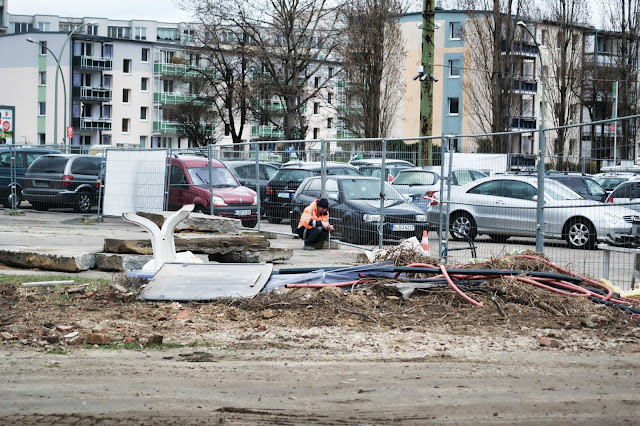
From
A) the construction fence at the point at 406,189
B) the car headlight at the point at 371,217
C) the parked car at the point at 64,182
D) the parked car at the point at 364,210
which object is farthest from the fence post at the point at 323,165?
the parked car at the point at 64,182

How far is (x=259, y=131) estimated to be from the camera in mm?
87375

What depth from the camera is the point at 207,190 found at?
21453 mm

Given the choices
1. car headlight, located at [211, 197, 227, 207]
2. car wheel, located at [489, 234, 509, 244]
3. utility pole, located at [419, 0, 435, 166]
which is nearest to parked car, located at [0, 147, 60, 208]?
car headlight, located at [211, 197, 227, 207]

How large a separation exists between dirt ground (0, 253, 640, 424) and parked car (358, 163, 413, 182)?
6147mm

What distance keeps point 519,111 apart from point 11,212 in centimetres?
3380

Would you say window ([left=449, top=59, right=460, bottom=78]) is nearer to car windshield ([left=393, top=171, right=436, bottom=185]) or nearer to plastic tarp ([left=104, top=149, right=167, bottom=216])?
plastic tarp ([left=104, top=149, right=167, bottom=216])

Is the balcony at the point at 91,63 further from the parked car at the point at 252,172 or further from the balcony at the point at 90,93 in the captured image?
the parked car at the point at 252,172

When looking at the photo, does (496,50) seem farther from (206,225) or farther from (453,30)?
(206,225)

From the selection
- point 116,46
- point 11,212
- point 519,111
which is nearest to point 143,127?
point 116,46

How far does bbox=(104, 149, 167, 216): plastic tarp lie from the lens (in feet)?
72.7

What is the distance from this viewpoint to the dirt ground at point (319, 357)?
5.76 m

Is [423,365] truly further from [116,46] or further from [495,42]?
[116,46]

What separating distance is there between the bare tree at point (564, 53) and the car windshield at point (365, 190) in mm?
38877

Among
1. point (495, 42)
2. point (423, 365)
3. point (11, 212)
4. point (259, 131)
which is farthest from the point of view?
point (259, 131)
